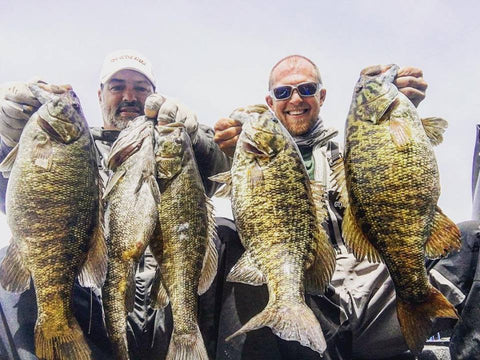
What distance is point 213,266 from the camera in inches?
132

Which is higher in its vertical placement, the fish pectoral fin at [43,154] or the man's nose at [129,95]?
the man's nose at [129,95]

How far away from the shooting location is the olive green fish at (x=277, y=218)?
3.01 meters

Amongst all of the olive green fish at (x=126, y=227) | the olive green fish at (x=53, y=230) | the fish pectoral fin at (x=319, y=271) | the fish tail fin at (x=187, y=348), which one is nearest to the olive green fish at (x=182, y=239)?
the fish tail fin at (x=187, y=348)

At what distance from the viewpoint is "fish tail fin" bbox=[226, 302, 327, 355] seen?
256 cm

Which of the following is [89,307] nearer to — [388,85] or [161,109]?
[161,109]

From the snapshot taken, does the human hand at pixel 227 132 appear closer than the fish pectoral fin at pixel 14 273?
No

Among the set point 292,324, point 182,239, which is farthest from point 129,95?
point 292,324

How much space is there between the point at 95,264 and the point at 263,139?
1409mm

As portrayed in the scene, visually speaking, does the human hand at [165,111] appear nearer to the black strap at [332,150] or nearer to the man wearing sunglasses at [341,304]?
the man wearing sunglasses at [341,304]

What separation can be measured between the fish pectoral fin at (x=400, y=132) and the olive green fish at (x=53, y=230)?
6.67ft

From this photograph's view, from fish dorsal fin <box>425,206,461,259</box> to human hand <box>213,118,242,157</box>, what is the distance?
1.47m

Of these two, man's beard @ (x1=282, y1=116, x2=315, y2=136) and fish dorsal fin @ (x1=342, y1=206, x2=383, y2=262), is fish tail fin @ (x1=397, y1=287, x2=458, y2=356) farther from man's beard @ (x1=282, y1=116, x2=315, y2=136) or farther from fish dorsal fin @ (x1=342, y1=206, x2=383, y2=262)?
man's beard @ (x1=282, y1=116, x2=315, y2=136)

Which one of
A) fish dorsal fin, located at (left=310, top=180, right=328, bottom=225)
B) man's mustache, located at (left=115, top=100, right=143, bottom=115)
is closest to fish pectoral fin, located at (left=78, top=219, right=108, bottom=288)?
fish dorsal fin, located at (left=310, top=180, right=328, bottom=225)

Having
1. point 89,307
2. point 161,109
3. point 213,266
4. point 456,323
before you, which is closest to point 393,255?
point 456,323
